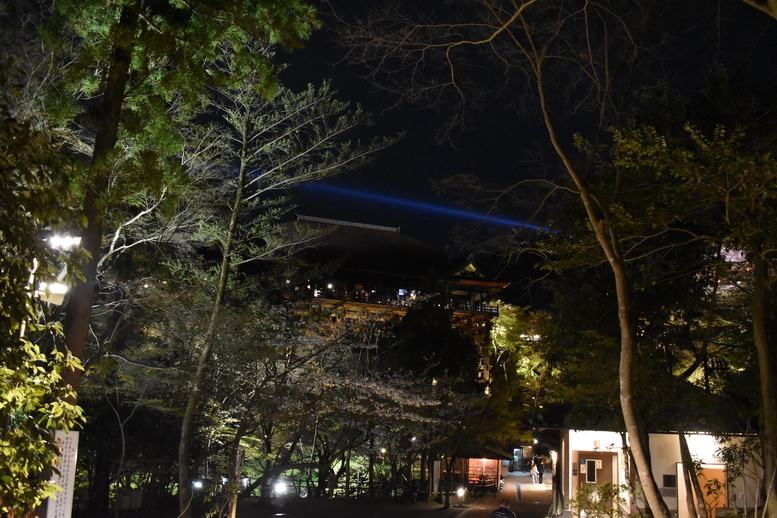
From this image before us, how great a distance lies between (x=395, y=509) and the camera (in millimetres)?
23094

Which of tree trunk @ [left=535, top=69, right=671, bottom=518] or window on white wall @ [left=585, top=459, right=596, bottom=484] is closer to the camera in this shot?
tree trunk @ [left=535, top=69, right=671, bottom=518]

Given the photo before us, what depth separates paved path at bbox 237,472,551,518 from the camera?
2059 cm

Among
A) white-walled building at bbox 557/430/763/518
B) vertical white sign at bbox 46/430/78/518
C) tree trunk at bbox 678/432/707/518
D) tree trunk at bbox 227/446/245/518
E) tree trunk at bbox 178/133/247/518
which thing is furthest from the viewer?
white-walled building at bbox 557/430/763/518

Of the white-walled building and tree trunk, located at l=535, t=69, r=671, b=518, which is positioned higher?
tree trunk, located at l=535, t=69, r=671, b=518

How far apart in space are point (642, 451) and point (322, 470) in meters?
17.2

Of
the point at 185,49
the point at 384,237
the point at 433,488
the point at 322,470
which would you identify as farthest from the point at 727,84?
the point at 384,237

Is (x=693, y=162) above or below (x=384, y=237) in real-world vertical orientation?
below

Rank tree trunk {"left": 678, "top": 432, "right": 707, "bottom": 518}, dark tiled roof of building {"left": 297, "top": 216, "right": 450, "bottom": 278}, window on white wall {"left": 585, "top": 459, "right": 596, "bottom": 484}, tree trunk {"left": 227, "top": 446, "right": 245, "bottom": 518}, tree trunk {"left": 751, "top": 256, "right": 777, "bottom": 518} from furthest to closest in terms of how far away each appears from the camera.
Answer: dark tiled roof of building {"left": 297, "top": 216, "right": 450, "bottom": 278}
window on white wall {"left": 585, "top": 459, "right": 596, "bottom": 484}
tree trunk {"left": 227, "top": 446, "right": 245, "bottom": 518}
tree trunk {"left": 678, "top": 432, "right": 707, "bottom": 518}
tree trunk {"left": 751, "top": 256, "right": 777, "bottom": 518}

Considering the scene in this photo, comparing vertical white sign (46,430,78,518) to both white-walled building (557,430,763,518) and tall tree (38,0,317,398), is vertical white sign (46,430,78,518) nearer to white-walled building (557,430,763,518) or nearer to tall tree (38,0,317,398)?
→ tall tree (38,0,317,398)

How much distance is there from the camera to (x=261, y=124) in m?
14.2

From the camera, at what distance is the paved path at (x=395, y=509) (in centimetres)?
2059

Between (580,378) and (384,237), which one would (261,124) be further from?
(384,237)

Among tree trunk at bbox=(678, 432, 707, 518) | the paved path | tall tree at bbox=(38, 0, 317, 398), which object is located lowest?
the paved path

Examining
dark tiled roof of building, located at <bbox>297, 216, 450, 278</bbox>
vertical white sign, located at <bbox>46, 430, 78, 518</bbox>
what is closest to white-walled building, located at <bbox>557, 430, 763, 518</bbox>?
vertical white sign, located at <bbox>46, 430, 78, 518</bbox>
